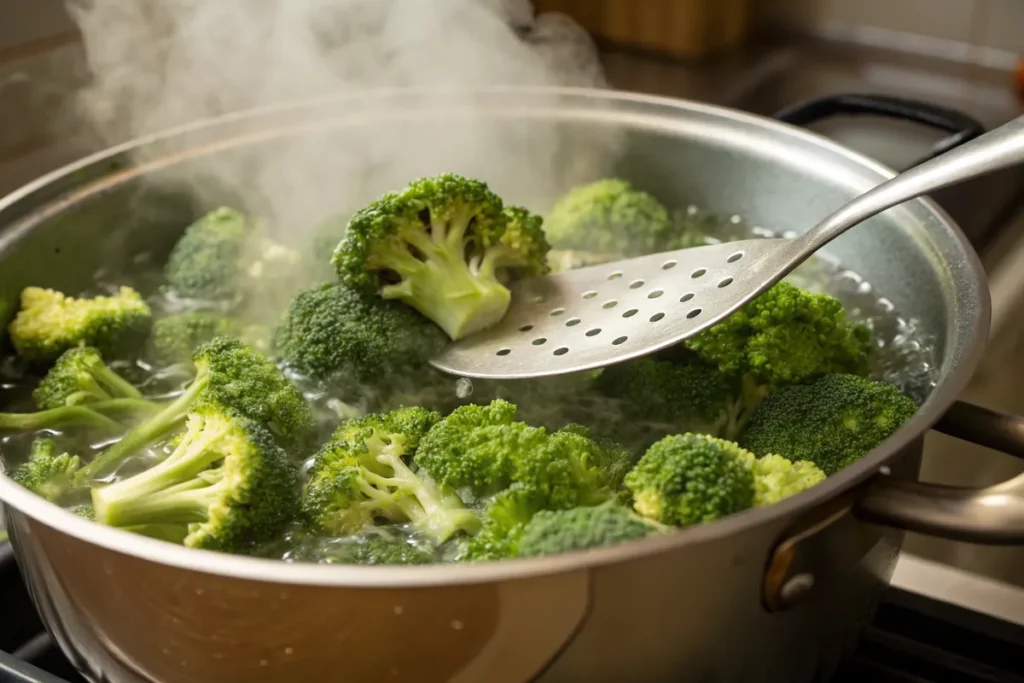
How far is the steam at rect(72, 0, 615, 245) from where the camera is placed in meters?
1.19

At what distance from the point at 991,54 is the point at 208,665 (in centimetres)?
170

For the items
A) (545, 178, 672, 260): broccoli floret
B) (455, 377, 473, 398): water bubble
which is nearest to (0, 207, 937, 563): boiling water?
(455, 377, 473, 398): water bubble

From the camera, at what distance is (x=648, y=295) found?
0.91m

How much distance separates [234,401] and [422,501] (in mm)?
199

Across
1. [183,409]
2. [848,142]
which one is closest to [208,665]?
[183,409]

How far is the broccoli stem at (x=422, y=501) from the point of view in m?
0.74

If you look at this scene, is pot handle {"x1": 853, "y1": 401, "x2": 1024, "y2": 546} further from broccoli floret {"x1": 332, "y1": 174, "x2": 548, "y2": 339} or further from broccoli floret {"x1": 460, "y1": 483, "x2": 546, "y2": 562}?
broccoli floret {"x1": 332, "y1": 174, "x2": 548, "y2": 339}

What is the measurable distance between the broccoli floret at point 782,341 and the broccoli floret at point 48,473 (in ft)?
1.86

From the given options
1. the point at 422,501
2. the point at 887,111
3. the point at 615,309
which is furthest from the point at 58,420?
the point at 887,111

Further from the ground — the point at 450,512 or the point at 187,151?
the point at 187,151

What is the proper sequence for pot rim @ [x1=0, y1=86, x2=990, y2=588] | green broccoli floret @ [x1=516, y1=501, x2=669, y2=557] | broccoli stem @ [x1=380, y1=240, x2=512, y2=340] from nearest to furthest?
pot rim @ [x1=0, y1=86, x2=990, y2=588], green broccoli floret @ [x1=516, y1=501, x2=669, y2=557], broccoli stem @ [x1=380, y1=240, x2=512, y2=340]

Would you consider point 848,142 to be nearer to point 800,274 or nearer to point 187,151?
point 800,274

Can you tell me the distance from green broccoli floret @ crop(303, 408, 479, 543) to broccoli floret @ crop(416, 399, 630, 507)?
2 centimetres

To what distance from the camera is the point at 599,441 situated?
84cm
